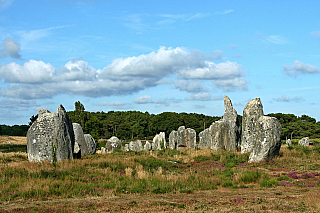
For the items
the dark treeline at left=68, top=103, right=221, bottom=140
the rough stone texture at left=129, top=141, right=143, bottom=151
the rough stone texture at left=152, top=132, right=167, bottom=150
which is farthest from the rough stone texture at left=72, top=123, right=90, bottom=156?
the dark treeline at left=68, top=103, right=221, bottom=140

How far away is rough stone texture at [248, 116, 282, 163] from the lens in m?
19.7

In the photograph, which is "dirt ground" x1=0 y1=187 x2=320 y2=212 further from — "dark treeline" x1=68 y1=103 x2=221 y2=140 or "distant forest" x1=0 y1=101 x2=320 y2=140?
"dark treeline" x1=68 y1=103 x2=221 y2=140

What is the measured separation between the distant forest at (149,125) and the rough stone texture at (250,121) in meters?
36.9

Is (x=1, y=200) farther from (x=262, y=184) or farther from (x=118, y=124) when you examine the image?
(x=118, y=124)

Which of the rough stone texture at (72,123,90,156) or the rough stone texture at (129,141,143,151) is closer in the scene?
the rough stone texture at (72,123,90,156)

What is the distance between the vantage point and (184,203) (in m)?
10.6

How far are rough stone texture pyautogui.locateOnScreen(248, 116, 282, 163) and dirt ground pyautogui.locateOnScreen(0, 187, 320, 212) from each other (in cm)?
724

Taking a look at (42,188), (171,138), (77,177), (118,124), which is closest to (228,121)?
(171,138)

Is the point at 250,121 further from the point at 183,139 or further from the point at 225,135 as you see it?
the point at 183,139

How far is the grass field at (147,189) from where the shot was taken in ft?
33.3

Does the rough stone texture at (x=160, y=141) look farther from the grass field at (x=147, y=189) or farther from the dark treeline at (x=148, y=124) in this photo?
the dark treeline at (x=148, y=124)

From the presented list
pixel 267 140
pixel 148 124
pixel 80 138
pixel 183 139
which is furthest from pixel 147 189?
pixel 148 124

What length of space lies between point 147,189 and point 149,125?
317ft

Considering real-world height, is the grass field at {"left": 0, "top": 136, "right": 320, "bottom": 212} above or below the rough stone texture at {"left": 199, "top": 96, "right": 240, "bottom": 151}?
below
